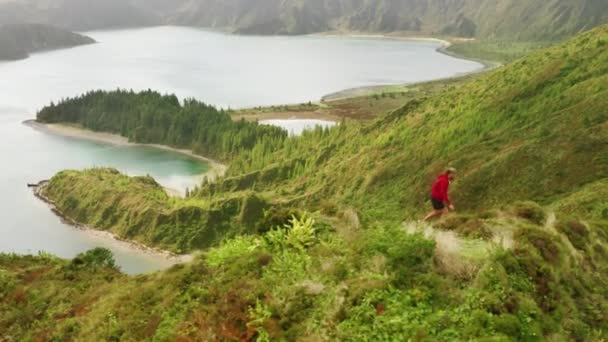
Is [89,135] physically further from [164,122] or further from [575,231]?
[575,231]

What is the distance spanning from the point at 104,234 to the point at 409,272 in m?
61.2

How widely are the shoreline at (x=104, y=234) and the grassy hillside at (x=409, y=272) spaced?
24462 millimetres

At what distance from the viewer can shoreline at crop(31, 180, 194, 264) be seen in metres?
58.8

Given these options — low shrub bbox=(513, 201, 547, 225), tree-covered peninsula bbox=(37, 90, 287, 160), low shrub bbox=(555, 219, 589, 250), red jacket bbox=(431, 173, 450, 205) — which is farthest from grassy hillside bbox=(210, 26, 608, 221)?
tree-covered peninsula bbox=(37, 90, 287, 160)

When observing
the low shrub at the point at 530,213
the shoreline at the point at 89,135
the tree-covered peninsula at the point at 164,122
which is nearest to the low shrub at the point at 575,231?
the low shrub at the point at 530,213

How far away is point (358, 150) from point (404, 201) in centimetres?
1843

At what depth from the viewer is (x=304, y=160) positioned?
6762 cm

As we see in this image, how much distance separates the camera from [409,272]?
14.5 meters

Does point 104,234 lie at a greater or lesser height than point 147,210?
lesser

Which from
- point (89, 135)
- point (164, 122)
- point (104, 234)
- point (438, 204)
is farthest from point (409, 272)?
point (89, 135)

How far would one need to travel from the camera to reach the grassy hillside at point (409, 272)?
1297cm

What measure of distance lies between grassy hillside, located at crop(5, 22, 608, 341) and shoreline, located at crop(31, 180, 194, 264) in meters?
24.5

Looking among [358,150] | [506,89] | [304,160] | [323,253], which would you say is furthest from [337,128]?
[323,253]

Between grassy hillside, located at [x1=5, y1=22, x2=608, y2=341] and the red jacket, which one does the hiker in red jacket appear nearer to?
the red jacket
